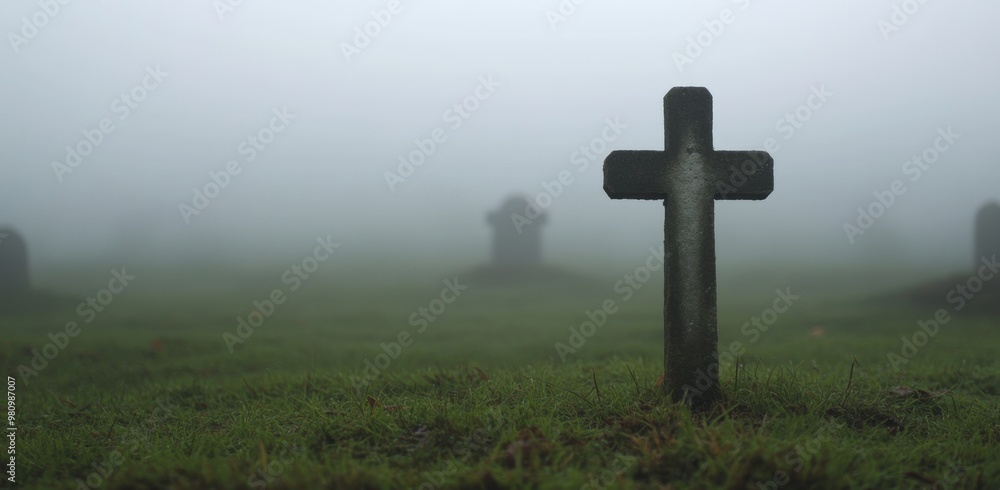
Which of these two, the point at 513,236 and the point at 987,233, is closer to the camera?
the point at 987,233

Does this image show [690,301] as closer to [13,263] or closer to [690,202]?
[690,202]

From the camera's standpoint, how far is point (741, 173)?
4.04m

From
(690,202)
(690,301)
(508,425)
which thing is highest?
(690,202)

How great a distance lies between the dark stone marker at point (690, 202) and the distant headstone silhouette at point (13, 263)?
56.3 ft

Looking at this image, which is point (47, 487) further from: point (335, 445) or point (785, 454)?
point (785, 454)

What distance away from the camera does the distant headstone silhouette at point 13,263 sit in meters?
15.2

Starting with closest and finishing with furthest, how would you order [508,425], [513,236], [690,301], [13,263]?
[508,425]
[690,301]
[13,263]
[513,236]

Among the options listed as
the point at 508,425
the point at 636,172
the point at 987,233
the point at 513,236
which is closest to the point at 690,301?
the point at 636,172

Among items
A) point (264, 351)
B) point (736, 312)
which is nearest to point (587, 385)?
point (264, 351)

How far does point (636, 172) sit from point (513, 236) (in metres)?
14.1

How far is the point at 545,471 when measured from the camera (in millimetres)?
2744

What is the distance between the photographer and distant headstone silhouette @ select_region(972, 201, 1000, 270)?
14.4m

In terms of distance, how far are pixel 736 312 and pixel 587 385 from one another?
1007 cm

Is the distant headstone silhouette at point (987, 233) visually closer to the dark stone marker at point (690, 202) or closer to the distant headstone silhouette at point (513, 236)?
the distant headstone silhouette at point (513, 236)
